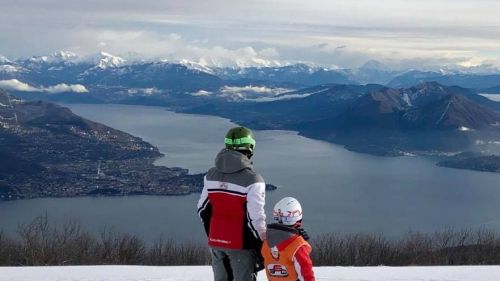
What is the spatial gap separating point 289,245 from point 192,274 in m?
2.54

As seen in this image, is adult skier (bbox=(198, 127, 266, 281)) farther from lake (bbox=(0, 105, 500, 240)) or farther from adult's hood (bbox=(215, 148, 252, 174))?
lake (bbox=(0, 105, 500, 240))

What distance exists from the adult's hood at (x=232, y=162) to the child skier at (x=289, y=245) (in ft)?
1.06

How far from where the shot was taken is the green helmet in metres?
3.62

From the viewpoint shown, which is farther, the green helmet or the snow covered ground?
the snow covered ground

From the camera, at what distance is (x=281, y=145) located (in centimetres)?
8500

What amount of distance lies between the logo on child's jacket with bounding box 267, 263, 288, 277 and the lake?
27.3 meters

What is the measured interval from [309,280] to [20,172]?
65271mm

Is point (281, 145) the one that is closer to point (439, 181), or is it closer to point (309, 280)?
point (439, 181)

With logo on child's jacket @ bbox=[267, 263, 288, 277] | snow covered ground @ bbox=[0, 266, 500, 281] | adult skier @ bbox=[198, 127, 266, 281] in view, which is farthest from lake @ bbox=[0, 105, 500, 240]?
logo on child's jacket @ bbox=[267, 263, 288, 277]

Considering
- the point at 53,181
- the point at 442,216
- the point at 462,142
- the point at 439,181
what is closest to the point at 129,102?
the point at 462,142

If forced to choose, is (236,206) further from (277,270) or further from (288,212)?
(277,270)

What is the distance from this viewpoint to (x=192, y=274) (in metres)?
5.77

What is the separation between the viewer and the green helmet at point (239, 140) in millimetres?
3619

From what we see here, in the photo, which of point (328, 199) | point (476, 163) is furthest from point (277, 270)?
point (476, 163)
